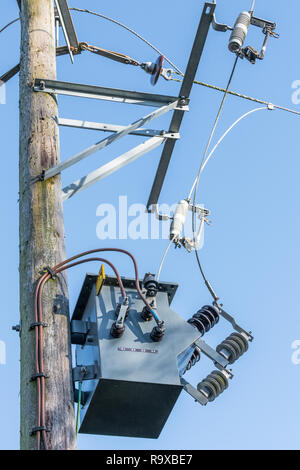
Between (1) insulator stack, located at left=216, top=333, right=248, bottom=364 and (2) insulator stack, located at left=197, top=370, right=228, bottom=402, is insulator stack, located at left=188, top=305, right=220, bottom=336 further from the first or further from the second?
(2) insulator stack, located at left=197, top=370, right=228, bottom=402

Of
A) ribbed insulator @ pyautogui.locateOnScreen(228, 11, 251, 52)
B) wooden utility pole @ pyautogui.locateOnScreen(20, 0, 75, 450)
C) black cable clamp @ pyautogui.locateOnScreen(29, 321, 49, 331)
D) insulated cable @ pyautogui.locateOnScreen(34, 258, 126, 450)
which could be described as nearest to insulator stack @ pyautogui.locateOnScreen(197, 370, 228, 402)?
insulated cable @ pyautogui.locateOnScreen(34, 258, 126, 450)

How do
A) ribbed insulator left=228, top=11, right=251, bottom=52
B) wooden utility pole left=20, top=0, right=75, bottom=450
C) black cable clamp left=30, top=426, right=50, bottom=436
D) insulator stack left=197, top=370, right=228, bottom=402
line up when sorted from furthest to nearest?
ribbed insulator left=228, top=11, right=251, bottom=52
insulator stack left=197, top=370, right=228, bottom=402
wooden utility pole left=20, top=0, right=75, bottom=450
black cable clamp left=30, top=426, right=50, bottom=436

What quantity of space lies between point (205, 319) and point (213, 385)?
0.47 metres

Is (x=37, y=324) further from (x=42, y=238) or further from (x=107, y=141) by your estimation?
(x=107, y=141)

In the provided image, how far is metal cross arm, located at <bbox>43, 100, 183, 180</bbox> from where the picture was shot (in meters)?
5.03

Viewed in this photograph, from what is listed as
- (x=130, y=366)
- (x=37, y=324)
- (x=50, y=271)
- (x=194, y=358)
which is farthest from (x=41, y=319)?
(x=194, y=358)

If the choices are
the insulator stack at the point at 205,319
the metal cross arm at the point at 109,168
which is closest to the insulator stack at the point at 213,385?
the insulator stack at the point at 205,319

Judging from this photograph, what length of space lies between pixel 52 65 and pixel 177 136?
101cm

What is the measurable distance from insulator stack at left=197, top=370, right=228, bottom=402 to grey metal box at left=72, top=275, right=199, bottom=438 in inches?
9.2

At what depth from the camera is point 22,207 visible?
4.95 meters

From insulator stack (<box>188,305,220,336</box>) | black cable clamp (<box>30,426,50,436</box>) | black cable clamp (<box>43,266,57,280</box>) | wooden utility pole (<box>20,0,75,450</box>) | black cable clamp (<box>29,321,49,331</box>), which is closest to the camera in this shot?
black cable clamp (<box>30,426,50,436</box>)

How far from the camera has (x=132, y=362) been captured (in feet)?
14.7

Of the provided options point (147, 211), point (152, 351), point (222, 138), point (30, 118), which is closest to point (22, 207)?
point (30, 118)

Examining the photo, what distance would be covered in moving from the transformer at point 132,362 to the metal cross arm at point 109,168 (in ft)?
1.95
